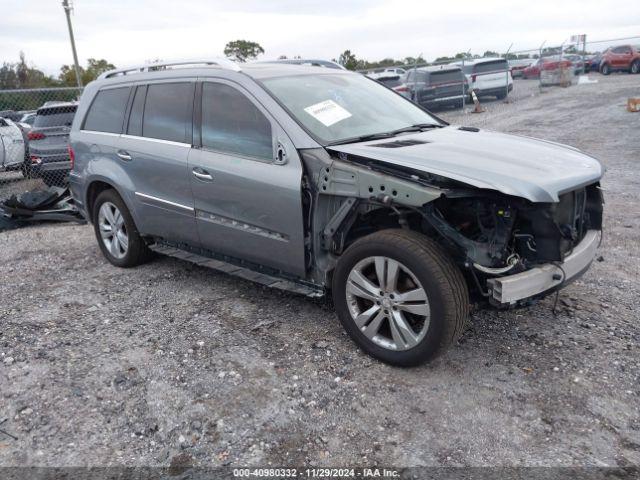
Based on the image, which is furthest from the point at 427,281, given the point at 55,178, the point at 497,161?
the point at 55,178

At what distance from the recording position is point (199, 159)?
4336 mm

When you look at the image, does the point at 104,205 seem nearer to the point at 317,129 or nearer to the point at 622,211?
the point at 317,129

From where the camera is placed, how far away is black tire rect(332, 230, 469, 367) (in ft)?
10.3

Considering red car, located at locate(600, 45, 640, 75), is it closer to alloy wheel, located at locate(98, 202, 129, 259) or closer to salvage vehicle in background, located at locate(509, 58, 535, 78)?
salvage vehicle in background, located at locate(509, 58, 535, 78)

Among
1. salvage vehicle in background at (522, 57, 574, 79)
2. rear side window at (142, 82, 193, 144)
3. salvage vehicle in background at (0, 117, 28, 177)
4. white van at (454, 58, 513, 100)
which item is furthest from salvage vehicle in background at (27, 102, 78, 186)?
salvage vehicle in background at (522, 57, 574, 79)

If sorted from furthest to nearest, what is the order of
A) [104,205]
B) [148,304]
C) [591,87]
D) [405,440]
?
[591,87] → [104,205] → [148,304] → [405,440]

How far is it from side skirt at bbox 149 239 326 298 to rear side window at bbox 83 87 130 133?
1.16m

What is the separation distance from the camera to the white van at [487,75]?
2022cm

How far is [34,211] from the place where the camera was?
7.95 metres

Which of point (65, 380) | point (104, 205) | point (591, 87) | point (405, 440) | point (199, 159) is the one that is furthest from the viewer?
point (591, 87)

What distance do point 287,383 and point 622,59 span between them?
3195 cm

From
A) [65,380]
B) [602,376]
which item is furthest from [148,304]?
[602,376]

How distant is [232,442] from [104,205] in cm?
334

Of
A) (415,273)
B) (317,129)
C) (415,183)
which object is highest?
(317,129)
